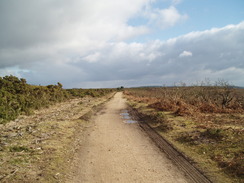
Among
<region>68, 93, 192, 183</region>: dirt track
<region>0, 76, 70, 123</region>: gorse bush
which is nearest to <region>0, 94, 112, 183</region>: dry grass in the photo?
<region>68, 93, 192, 183</region>: dirt track

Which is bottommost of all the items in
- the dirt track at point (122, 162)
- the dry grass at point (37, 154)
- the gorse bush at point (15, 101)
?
the dirt track at point (122, 162)

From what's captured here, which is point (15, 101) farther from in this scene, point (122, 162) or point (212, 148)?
point (212, 148)

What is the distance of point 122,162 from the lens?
17.4ft

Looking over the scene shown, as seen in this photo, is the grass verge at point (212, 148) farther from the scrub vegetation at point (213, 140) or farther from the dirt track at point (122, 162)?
the dirt track at point (122, 162)

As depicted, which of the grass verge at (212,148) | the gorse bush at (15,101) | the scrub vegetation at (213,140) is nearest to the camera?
the grass verge at (212,148)

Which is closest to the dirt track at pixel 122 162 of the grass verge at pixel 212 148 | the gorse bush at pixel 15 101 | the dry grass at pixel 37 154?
the dry grass at pixel 37 154

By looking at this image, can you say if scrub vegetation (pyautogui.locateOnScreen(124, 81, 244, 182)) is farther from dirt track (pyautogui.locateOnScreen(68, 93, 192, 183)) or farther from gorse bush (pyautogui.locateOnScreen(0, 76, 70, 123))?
gorse bush (pyautogui.locateOnScreen(0, 76, 70, 123))

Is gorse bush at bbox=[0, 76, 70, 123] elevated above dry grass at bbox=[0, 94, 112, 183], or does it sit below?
above

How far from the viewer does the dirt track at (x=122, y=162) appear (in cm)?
438

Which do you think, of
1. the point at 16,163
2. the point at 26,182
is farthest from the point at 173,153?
the point at 16,163

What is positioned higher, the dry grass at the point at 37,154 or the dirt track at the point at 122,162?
the dry grass at the point at 37,154

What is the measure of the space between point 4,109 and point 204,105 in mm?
14954

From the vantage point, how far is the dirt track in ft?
14.4

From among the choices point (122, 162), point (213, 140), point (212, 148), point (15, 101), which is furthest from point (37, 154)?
point (15, 101)
